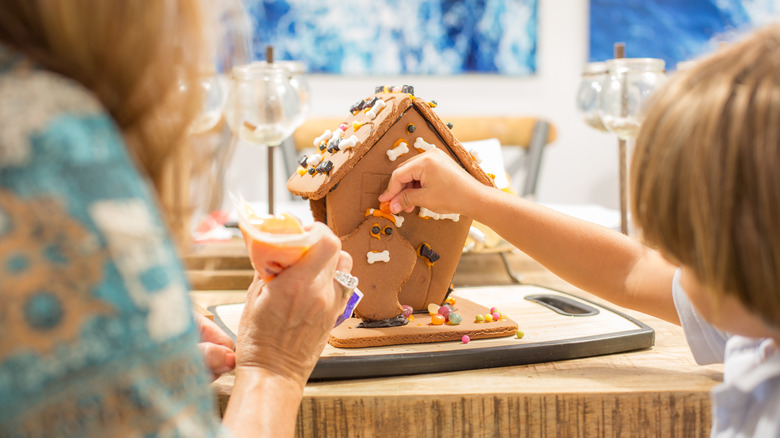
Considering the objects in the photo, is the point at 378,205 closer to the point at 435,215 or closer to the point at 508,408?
the point at 435,215

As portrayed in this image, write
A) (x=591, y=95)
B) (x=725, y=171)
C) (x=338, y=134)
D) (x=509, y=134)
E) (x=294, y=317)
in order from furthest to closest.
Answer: (x=509, y=134), (x=591, y=95), (x=338, y=134), (x=294, y=317), (x=725, y=171)


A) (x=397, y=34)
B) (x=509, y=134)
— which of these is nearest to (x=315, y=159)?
(x=509, y=134)

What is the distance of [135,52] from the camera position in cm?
43

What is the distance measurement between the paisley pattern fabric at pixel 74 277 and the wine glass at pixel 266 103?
1070 millimetres

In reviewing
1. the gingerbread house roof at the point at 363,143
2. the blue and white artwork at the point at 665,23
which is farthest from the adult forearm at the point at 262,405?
the blue and white artwork at the point at 665,23

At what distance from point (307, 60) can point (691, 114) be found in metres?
3.08

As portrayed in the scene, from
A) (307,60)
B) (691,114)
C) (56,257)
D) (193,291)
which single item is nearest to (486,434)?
(691,114)

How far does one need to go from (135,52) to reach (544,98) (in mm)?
3379

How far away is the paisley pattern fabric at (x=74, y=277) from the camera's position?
38 cm

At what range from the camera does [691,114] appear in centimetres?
56

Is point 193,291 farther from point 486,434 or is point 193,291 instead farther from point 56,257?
point 56,257

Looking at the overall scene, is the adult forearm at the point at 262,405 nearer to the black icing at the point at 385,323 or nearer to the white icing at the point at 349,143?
the black icing at the point at 385,323

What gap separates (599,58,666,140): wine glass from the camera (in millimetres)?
1490

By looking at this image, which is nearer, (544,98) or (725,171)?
(725,171)
